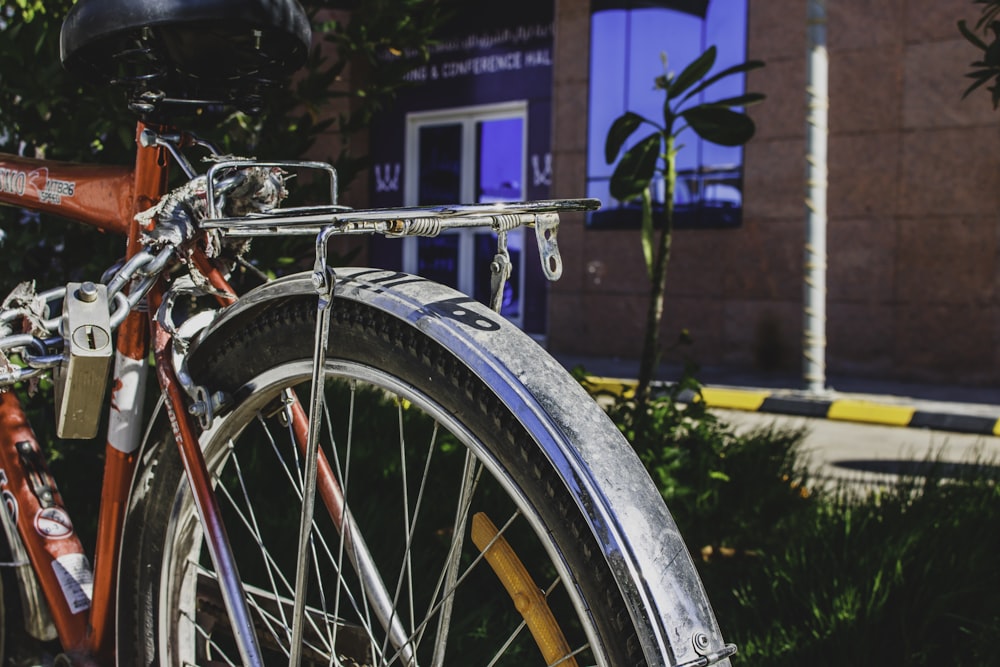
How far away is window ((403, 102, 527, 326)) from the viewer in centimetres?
1249

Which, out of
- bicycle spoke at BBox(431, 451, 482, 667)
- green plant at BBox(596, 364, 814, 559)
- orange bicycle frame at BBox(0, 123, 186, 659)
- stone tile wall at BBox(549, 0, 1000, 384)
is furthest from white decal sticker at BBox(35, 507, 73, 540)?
stone tile wall at BBox(549, 0, 1000, 384)

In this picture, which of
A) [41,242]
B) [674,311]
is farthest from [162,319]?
[674,311]

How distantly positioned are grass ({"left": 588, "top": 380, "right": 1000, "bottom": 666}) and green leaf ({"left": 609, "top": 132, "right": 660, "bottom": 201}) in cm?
77

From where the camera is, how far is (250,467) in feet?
10.4

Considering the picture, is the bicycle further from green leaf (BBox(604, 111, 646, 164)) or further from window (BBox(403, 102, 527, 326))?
window (BBox(403, 102, 527, 326))

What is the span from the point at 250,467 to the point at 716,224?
788 cm

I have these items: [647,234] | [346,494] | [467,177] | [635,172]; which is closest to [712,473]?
[647,234]

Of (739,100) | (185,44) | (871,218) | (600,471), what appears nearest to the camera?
(600,471)

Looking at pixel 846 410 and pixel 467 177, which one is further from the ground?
pixel 467 177

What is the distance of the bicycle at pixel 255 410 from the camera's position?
1.09 metres

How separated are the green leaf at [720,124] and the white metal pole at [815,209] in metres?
4.89

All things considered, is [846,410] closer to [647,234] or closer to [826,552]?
[647,234]

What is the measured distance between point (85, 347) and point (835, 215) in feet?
29.6

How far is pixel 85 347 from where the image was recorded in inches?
59.4
